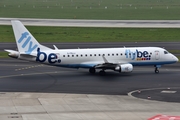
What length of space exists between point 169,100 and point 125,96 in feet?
14.8

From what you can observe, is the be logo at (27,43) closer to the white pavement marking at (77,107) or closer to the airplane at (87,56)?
the airplane at (87,56)

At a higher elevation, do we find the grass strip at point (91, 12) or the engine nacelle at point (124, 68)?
the grass strip at point (91, 12)

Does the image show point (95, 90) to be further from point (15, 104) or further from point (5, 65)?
point (5, 65)

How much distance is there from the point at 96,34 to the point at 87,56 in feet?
133

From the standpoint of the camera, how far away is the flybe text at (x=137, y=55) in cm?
6494

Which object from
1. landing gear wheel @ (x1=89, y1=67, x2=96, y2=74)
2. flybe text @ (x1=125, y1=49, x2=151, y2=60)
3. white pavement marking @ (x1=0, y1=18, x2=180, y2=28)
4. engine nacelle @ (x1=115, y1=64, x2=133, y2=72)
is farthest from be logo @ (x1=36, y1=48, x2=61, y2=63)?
white pavement marking @ (x1=0, y1=18, x2=180, y2=28)

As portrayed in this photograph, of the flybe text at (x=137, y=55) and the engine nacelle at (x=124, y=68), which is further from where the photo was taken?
the flybe text at (x=137, y=55)

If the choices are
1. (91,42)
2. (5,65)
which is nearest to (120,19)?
(91,42)

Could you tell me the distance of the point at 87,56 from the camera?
6397 cm

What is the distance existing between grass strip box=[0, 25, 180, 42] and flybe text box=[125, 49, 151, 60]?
3160cm

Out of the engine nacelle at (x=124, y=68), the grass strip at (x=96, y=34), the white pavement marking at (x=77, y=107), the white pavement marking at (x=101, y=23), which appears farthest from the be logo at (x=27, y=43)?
the white pavement marking at (x=101, y=23)

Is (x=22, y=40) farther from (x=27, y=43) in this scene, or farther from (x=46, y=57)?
(x=46, y=57)

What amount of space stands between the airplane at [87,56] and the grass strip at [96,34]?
103 feet

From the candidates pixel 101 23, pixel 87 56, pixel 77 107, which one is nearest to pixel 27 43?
pixel 87 56
